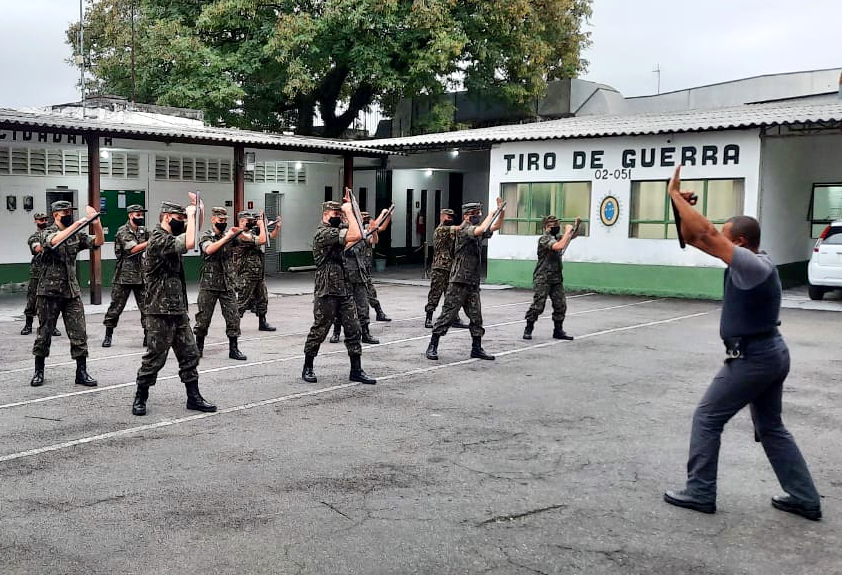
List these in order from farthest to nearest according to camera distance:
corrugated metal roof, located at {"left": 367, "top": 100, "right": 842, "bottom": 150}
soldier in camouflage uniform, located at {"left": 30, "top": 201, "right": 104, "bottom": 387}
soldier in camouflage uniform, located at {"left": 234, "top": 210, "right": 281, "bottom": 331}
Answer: corrugated metal roof, located at {"left": 367, "top": 100, "right": 842, "bottom": 150}, soldier in camouflage uniform, located at {"left": 234, "top": 210, "right": 281, "bottom": 331}, soldier in camouflage uniform, located at {"left": 30, "top": 201, "right": 104, "bottom": 387}

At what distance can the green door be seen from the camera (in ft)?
64.8

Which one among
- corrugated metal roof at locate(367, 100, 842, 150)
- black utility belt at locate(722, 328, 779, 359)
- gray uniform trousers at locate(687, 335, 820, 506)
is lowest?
gray uniform trousers at locate(687, 335, 820, 506)

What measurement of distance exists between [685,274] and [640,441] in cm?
1229

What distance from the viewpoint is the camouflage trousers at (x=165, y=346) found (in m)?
7.71

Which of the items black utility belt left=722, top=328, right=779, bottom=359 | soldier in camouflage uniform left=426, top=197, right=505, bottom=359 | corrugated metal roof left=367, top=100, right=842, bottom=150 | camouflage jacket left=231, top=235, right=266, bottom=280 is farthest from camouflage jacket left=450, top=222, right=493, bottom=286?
corrugated metal roof left=367, top=100, right=842, bottom=150

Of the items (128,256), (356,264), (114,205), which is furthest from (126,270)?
(114,205)

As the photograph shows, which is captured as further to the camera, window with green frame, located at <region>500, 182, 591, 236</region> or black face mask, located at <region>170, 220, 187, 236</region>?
window with green frame, located at <region>500, 182, 591, 236</region>

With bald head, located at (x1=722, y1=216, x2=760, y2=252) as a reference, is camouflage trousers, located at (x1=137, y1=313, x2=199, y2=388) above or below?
below

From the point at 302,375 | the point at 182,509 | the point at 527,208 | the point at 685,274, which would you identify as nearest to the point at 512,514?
the point at 182,509

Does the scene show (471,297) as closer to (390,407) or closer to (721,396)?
(390,407)

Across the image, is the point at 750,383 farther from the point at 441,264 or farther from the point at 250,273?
the point at 250,273

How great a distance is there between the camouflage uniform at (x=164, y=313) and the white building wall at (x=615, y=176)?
1314 centimetres

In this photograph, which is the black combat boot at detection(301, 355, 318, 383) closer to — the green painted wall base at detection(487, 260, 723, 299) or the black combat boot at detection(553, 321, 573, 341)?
the black combat boot at detection(553, 321, 573, 341)

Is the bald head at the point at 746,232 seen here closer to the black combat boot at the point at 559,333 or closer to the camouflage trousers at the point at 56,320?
the camouflage trousers at the point at 56,320
